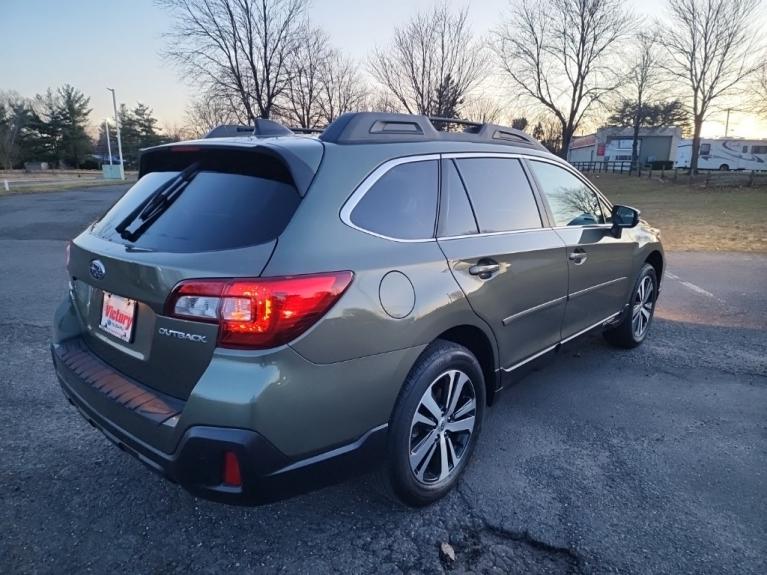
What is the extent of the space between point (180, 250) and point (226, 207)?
0.84ft

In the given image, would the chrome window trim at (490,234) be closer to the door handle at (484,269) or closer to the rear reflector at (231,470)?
the door handle at (484,269)

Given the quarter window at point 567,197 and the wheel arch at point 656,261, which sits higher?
the quarter window at point 567,197

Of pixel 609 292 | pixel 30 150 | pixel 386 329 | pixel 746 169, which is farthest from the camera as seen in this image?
pixel 30 150

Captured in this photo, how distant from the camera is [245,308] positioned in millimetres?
1814

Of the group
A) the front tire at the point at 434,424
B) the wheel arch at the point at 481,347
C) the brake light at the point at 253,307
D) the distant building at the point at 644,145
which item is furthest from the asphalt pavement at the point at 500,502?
the distant building at the point at 644,145

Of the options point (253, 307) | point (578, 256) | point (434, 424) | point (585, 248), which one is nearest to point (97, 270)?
point (253, 307)

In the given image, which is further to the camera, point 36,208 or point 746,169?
point 746,169

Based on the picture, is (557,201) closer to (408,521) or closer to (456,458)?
(456,458)

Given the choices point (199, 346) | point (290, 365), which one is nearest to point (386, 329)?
point (290, 365)

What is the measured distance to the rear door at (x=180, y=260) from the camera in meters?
1.89

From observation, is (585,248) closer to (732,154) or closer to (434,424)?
(434,424)

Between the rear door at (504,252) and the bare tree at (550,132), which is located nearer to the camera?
the rear door at (504,252)

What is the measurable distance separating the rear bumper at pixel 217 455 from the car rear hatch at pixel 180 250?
10 centimetres

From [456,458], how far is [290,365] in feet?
4.09
